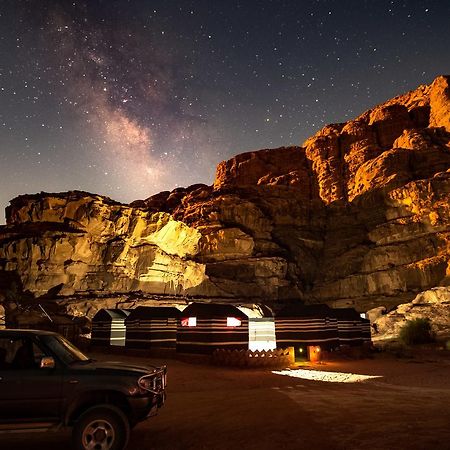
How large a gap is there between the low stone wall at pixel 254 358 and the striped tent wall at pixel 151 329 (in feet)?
25.5

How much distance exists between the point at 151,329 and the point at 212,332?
Result: 656 cm

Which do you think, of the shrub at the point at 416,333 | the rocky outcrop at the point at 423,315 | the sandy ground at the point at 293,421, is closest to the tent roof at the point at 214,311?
the sandy ground at the point at 293,421

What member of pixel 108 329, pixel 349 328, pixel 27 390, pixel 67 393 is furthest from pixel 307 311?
pixel 27 390

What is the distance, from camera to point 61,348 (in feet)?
19.8

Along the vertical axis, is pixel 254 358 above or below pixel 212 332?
below

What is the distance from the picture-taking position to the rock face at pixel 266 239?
50344mm

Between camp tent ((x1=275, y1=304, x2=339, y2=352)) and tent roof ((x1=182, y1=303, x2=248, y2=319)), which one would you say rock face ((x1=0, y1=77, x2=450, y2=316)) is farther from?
camp tent ((x1=275, y1=304, x2=339, y2=352))

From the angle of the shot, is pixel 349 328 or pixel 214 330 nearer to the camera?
pixel 214 330

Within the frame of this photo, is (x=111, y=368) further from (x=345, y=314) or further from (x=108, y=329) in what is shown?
(x=345, y=314)

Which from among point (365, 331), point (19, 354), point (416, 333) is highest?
point (19, 354)

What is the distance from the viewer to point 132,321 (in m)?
30.1

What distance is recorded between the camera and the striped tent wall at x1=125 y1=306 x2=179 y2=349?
28969 mm

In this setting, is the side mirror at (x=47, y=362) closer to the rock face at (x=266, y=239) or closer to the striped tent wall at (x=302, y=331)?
the striped tent wall at (x=302, y=331)

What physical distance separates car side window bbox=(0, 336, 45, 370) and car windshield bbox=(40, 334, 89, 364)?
0.20m
